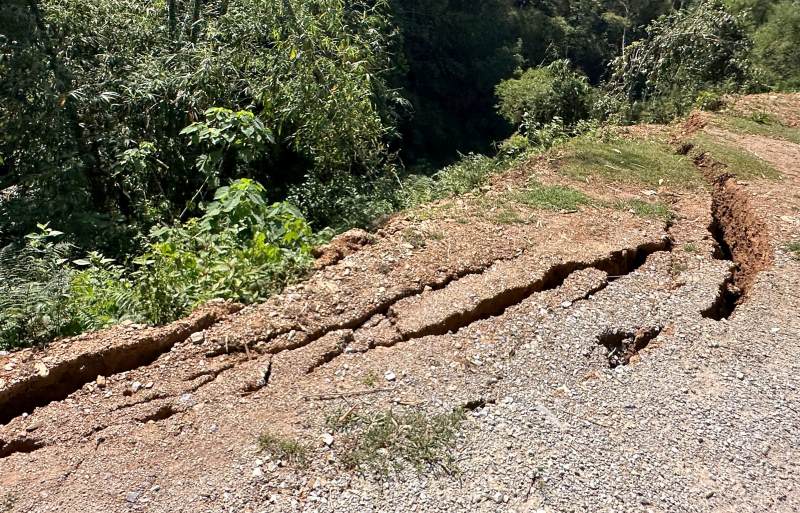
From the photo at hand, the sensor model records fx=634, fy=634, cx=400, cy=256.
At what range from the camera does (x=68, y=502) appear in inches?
97.2

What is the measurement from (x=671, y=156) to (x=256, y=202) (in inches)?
172

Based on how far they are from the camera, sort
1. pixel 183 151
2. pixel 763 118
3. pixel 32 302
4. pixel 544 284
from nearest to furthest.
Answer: pixel 32 302 < pixel 544 284 < pixel 183 151 < pixel 763 118

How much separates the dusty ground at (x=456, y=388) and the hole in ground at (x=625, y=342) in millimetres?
13

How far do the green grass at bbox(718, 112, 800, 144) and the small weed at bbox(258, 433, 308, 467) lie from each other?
6670 mm

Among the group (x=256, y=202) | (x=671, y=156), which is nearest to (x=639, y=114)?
(x=671, y=156)

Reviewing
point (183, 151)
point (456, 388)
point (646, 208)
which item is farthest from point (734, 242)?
point (183, 151)

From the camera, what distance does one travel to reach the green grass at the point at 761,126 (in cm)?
726

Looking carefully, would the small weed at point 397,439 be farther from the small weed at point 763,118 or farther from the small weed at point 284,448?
the small weed at point 763,118

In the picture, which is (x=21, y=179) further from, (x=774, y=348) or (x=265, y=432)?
(x=774, y=348)

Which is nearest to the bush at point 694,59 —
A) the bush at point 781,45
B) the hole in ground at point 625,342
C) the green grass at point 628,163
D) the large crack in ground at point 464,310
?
the bush at point 781,45

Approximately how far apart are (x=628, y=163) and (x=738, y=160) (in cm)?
108

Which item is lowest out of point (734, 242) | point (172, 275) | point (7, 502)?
point (7, 502)

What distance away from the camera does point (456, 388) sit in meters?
3.04

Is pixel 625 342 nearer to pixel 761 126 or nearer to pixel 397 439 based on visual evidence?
pixel 397 439
